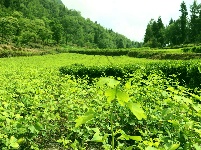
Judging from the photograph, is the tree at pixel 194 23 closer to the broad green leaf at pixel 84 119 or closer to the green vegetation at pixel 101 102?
the green vegetation at pixel 101 102

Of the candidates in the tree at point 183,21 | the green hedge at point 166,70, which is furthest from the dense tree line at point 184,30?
the green hedge at point 166,70

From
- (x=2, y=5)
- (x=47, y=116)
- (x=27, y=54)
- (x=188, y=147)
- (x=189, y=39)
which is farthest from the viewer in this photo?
(x=2, y=5)

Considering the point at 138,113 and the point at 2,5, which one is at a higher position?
the point at 2,5

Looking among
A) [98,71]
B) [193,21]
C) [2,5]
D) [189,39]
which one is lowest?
[98,71]

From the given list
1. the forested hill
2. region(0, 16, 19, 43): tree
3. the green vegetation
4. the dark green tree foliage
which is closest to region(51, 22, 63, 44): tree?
the forested hill

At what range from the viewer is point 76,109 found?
21.1ft

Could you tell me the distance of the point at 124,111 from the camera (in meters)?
6.19

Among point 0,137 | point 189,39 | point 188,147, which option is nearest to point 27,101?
point 0,137

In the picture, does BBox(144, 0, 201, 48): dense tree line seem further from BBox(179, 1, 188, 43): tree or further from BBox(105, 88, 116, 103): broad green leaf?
BBox(105, 88, 116, 103): broad green leaf

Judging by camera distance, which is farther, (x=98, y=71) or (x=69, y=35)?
(x=69, y=35)

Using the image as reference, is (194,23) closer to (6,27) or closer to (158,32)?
(158,32)

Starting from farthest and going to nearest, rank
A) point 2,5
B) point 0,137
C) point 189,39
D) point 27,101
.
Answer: point 2,5
point 189,39
point 27,101
point 0,137

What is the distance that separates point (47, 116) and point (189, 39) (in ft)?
275

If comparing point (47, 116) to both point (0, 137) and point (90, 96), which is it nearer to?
point (0, 137)
